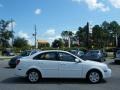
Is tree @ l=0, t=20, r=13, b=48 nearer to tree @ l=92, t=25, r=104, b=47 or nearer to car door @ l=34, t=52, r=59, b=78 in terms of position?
tree @ l=92, t=25, r=104, b=47

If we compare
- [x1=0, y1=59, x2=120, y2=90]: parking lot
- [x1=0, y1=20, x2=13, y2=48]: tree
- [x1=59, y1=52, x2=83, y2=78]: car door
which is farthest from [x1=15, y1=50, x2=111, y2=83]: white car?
[x1=0, y1=20, x2=13, y2=48]: tree

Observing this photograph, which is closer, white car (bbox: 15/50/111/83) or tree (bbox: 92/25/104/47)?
white car (bbox: 15/50/111/83)

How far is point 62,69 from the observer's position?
1463 cm

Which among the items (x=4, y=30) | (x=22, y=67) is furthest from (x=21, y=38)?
(x=22, y=67)

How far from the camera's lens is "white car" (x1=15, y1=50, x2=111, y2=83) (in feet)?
47.9

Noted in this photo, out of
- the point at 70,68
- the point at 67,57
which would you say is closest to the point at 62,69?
Result: the point at 70,68

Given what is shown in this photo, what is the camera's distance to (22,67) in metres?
14.8

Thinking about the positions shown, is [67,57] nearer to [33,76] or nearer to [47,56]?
[47,56]

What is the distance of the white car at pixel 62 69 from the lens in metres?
14.6

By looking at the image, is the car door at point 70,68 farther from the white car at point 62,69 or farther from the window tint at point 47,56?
Answer: the window tint at point 47,56
